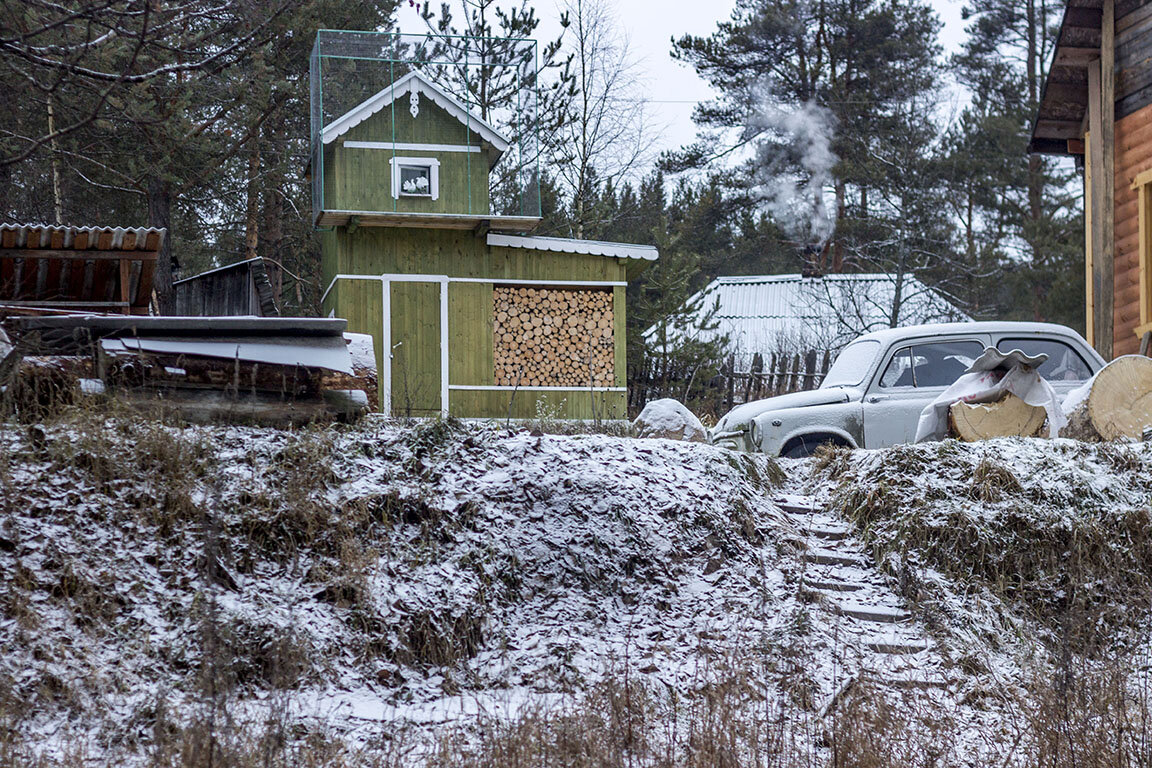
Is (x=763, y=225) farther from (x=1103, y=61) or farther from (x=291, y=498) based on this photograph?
(x=291, y=498)

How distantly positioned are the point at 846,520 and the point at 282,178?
16475 mm

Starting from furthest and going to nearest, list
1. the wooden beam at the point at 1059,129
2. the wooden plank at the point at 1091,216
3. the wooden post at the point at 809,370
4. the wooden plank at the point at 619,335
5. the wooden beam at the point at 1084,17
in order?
the wooden post at the point at 809,370
the wooden plank at the point at 619,335
the wooden beam at the point at 1059,129
the wooden beam at the point at 1084,17
the wooden plank at the point at 1091,216

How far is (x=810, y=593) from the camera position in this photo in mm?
7277

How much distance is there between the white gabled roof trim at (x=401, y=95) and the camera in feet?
55.8

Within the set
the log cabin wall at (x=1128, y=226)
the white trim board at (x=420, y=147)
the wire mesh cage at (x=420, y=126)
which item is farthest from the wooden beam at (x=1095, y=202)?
the white trim board at (x=420, y=147)

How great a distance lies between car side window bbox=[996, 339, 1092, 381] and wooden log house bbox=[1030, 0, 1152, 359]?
350cm

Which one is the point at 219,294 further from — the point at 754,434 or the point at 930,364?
the point at 930,364

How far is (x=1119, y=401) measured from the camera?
963cm

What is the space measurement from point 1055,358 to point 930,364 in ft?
3.98

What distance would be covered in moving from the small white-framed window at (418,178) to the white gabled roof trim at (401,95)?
3.10 ft

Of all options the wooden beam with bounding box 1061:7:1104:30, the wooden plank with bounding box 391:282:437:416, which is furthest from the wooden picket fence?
the wooden beam with bounding box 1061:7:1104:30

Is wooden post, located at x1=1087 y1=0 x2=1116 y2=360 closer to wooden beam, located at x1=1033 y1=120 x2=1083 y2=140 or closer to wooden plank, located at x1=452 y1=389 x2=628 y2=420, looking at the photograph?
wooden beam, located at x1=1033 y1=120 x2=1083 y2=140

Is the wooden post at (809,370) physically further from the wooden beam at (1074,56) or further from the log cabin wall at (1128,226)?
the wooden beam at (1074,56)

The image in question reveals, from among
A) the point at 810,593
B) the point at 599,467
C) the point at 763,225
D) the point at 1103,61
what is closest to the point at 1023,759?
the point at 810,593
